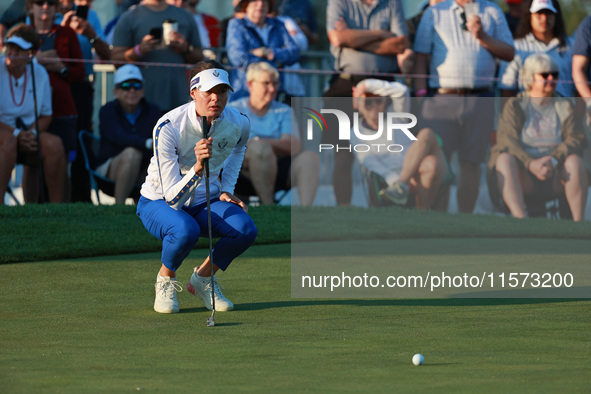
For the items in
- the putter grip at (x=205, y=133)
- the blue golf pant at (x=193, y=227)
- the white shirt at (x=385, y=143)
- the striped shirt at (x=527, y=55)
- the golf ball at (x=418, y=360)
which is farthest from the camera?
Result: the striped shirt at (x=527, y=55)

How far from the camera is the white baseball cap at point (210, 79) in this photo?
20.8 feet

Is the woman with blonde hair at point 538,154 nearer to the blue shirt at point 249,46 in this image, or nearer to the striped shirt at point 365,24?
the striped shirt at point 365,24

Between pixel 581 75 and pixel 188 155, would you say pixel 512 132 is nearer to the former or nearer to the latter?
pixel 581 75

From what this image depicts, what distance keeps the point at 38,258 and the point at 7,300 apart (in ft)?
6.23

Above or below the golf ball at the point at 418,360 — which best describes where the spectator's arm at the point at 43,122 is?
above

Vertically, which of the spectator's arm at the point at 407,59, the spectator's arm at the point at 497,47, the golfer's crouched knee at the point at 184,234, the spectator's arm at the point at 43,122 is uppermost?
the spectator's arm at the point at 497,47

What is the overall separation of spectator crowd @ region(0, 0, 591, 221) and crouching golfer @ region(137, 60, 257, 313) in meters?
4.89

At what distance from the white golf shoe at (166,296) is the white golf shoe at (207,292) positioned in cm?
22

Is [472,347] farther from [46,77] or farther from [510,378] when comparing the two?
[46,77]

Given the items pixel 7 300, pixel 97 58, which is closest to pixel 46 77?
pixel 97 58

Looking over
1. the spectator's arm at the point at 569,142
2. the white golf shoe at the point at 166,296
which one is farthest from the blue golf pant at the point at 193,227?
the spectator's arm at the point at 569,142

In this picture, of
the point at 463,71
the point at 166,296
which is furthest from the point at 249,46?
the point at 166,296

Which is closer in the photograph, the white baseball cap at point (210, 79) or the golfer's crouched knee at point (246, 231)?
the white baseball cap at point (210, 79)

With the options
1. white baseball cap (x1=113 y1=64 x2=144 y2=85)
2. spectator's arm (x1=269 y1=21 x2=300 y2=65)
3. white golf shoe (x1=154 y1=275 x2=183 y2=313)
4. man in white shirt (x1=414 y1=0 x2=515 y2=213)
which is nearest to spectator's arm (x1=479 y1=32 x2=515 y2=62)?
man in white shirt (x1=414 y1=0 x2=515 y2=213)
